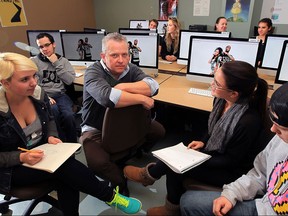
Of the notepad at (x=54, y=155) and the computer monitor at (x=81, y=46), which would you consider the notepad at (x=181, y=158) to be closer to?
the notepad at (x=54, y=155)

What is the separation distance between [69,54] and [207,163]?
7.14 ft

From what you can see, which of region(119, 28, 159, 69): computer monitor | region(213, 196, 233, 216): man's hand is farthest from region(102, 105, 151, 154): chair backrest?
region(119, 28, 159, 69): computer monitor

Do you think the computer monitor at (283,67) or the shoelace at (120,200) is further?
the computer monitor at (283,67)

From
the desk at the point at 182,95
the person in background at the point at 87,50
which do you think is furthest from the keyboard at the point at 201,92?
the person in background at the point at 87,50

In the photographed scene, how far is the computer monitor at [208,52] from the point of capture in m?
1.90

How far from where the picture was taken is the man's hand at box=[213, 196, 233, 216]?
976 millimetres

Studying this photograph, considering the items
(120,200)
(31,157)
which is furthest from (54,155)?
(120,200)

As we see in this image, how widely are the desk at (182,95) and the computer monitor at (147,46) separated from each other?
282 millimetres

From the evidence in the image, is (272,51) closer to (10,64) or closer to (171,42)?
(171,42)

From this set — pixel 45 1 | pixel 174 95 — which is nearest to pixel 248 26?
→ pixel 174 95

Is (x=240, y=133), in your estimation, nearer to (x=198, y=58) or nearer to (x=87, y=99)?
(x=87, y=99)

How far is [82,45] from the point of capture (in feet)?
8.61

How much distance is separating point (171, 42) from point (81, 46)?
1.25 metres

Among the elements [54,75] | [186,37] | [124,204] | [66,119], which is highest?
[186,37]
